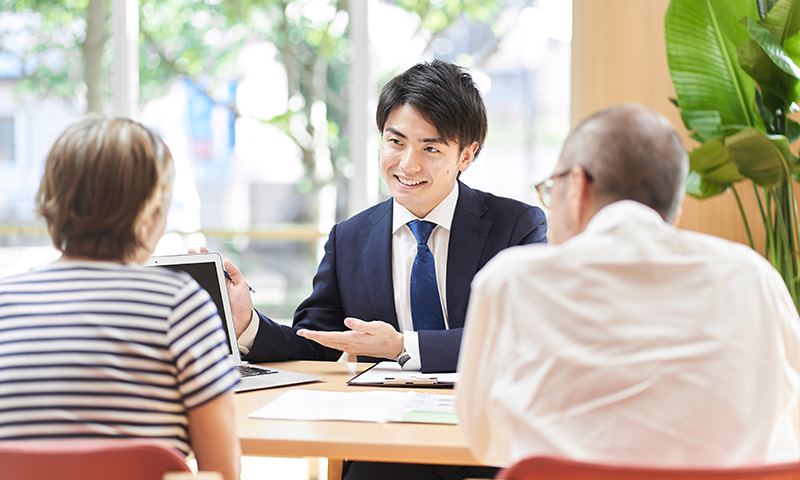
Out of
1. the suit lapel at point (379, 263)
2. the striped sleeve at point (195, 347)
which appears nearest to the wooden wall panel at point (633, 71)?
the suit lapel at point (379, 263)

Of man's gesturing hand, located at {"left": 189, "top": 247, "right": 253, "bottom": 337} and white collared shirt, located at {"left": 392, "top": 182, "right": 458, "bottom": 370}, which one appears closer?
man's gesturing hand, located at {"left": 189, "top": 247, "right": 253, "bottom": 337}

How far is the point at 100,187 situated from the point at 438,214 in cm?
127

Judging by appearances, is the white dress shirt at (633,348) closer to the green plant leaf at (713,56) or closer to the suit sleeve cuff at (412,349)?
the suit sleeve cuff at (412,349)

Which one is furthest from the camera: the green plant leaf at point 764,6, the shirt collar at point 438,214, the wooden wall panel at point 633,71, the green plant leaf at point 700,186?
the wooden wall panel at point 633,71

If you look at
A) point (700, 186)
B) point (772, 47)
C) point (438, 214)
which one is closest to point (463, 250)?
point (438, 214)

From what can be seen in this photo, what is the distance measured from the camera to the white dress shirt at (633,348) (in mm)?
897

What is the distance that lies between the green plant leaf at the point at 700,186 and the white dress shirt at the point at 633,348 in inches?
73.1

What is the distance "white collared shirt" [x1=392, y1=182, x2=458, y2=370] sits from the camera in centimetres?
205

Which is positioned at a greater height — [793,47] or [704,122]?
[793,47]

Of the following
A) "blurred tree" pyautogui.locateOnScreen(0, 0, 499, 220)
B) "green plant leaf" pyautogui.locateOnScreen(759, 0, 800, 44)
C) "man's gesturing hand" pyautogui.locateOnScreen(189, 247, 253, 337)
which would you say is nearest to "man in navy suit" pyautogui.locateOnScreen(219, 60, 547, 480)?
"man's gesturing hand" pyautogui.locateOnScreen(189, 247, 253, 337)

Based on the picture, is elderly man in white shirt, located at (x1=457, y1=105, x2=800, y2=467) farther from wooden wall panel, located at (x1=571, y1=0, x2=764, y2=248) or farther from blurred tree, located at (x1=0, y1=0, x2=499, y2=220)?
blurred tree, located at (x1=0, y1=0, x2=499, y2=220)

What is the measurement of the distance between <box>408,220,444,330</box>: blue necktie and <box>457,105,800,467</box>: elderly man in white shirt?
0.99 metres

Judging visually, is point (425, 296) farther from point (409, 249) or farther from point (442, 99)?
point (442, 99)

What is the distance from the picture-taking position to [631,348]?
893 millimetres
